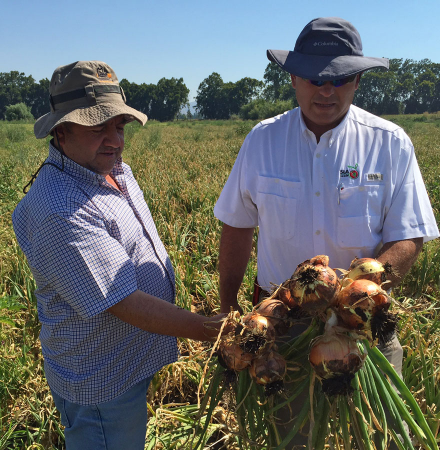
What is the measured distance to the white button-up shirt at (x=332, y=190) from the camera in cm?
158

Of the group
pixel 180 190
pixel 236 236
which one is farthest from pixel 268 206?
pixel 180 190

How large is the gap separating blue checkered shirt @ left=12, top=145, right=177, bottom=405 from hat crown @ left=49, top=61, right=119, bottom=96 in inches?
9.2

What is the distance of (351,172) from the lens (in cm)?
162

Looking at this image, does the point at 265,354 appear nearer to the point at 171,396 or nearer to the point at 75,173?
the point at 75,173

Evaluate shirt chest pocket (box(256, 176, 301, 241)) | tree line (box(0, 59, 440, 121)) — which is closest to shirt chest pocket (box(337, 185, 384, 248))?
shirt chest pocket (box(256, 176, 301, 241))

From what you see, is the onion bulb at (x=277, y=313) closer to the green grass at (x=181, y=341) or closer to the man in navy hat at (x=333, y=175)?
the green grass at (x=181, y=341)

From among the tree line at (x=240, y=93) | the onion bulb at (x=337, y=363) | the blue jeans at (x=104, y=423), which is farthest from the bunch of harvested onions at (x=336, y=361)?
the tree line at (x=240, y=93)

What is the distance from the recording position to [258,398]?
4.31 ft

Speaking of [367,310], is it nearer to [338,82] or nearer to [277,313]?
[277,313]

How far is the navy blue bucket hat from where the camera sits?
4.97 feet

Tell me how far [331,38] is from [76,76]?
1032 millimetres

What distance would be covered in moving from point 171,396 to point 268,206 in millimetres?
1606

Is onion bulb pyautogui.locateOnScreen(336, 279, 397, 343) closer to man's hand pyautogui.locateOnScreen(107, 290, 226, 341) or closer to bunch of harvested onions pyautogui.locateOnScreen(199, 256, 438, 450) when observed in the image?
bunch of harvested onions pyautogui.locateOnScreen(199, 256, 438, 450)

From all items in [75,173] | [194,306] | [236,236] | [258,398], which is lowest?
[194,306]
